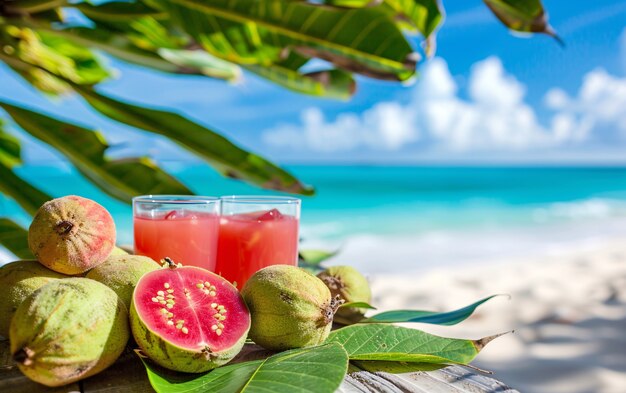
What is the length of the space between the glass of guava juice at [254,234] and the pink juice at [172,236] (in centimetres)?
8

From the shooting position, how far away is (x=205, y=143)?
149 cm

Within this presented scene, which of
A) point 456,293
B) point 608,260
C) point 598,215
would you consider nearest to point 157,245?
point 456,293

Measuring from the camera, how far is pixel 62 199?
28.2 inches

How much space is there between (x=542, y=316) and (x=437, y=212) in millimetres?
10387

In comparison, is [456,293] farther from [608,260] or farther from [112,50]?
[112,50]

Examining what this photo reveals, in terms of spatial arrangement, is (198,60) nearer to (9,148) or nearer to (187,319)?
(9,148)

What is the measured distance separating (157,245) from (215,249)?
3.8 inches

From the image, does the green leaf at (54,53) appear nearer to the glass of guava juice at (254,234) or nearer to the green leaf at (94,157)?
the green leaf at (94,157)

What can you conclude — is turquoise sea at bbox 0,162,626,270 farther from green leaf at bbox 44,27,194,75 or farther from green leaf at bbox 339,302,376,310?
green leaf at bbox 339,302,376,310

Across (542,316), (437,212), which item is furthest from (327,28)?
(437,212)

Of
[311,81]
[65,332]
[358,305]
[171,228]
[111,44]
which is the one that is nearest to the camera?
[65,332]

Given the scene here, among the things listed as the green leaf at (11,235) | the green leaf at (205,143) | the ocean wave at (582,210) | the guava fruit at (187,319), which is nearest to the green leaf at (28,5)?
the green leaf at (205,143)

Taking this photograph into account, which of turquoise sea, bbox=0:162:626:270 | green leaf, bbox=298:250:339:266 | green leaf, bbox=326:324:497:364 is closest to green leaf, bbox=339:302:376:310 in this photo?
green leaf, bbox=326:324:497:364

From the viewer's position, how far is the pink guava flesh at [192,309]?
0.62 meters
